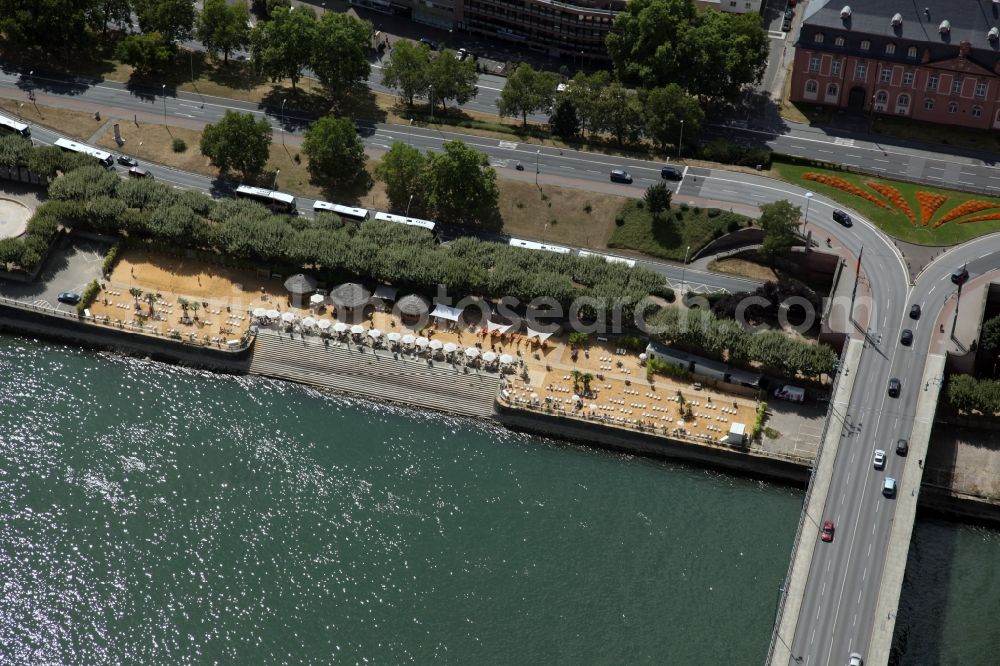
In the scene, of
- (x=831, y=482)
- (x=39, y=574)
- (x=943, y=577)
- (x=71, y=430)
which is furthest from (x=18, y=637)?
(x=943, y=577)

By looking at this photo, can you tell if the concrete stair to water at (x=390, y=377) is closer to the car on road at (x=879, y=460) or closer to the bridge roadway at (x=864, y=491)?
the bridge roadway at (x=864, y=491)

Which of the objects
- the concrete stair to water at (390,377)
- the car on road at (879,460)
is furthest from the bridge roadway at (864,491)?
the concrete stair to water at (390,377)

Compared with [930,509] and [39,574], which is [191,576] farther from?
[930,509]

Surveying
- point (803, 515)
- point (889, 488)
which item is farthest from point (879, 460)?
point (803, 515)

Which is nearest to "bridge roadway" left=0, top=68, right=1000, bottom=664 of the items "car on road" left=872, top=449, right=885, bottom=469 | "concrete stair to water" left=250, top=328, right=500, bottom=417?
"car on road" left=872, top=449, right=885, bottom=469

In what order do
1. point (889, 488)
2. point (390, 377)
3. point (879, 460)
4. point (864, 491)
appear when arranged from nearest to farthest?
point (889, 488)
point (864, 491)
point (879, 460)
point (390, 377)

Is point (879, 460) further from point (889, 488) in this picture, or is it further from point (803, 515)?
point (803, 515)

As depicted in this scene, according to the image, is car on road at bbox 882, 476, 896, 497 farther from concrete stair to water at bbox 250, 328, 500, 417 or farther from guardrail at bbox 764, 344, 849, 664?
concrete stair to water at bbox 250, 328, 500, 417

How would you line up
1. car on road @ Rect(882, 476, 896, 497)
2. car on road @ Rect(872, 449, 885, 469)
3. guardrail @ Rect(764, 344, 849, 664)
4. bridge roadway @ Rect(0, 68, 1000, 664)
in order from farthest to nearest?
car on road @ Rect(872, 449, 885, 469) → car on road @ Rect(882, 476, 896, 497) → guardrail @ Rect(764, 344, 849, 664) → bridge roadway @ Rect(0, 68, 1000, 664)
